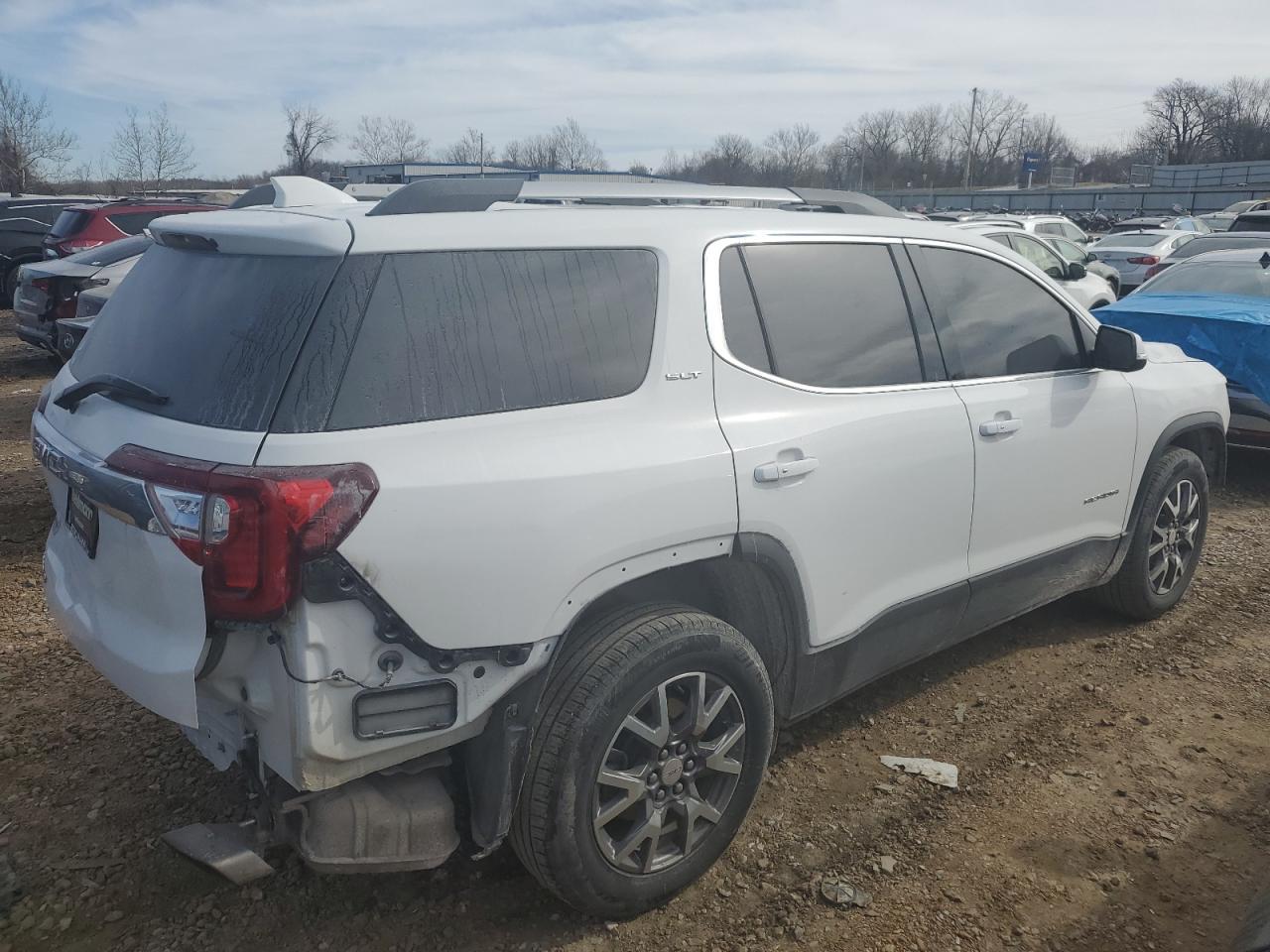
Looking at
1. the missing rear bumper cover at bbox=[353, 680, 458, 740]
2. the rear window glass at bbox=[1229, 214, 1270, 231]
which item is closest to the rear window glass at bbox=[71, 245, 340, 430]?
the missing rear bumper cover at bbox=[353, 680, 458, 740]

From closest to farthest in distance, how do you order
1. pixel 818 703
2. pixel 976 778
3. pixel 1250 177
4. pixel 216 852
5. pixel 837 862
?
pixel 216 852 → pixel 837 862 → pixel 818 703 → pixel 976 778 → pixel 1250 177

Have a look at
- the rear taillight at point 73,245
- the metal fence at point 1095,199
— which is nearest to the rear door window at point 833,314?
the rear taillight at point 73,245

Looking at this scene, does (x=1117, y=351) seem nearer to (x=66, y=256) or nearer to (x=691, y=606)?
(x=691, y=606)

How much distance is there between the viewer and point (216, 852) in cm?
243

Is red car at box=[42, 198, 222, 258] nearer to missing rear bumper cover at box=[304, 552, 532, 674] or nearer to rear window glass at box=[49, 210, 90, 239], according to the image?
rear window glass at box=[49, 210, 90, 239]

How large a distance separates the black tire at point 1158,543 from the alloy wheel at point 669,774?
2.66 meters

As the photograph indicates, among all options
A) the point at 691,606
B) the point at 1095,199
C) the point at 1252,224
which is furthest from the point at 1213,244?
the point at 1095,199

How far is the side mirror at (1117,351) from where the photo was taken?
13.7 feet

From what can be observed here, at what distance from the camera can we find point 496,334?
8.34 ft

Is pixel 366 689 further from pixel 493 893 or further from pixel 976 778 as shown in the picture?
pixel 976 778

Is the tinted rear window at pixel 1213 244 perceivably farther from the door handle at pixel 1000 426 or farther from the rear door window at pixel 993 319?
the door handle at pixel 1000 426

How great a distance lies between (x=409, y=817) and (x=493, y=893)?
65 centimetres

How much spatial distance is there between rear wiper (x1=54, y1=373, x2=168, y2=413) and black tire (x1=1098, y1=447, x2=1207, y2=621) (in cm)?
404

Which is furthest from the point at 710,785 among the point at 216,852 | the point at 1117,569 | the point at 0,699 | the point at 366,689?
the point at 0,699
